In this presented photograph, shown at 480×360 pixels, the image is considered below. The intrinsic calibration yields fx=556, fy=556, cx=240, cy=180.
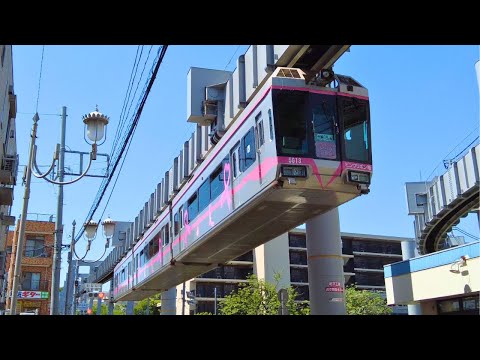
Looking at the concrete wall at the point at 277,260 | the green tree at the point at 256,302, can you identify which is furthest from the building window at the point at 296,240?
the green tree at the point at 256,302

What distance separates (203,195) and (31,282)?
4705 cm

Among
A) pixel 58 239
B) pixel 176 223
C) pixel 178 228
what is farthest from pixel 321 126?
pixel 58 239

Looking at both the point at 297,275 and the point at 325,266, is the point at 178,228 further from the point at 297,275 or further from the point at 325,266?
the point at 297,275

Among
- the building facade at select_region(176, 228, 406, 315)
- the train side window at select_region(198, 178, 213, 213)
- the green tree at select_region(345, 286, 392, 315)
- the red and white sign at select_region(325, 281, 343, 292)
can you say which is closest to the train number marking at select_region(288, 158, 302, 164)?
the red and white sign at select_region(325, 281, 343, 292)

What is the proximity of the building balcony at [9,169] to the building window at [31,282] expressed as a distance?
3788 centimetres

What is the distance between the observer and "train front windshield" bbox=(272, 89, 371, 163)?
10648mm

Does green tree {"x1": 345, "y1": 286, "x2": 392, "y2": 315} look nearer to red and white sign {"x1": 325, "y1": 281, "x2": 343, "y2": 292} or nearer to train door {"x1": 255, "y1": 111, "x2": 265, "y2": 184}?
red and white sign {"x1": 325, "y1": 281, "x2": 343, "y2": 292}

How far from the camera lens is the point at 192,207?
16.6 metres

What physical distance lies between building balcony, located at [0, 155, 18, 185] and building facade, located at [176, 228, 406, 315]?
151 ft

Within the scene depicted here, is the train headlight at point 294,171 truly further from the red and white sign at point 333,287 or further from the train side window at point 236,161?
the red and white sign at point 333,287

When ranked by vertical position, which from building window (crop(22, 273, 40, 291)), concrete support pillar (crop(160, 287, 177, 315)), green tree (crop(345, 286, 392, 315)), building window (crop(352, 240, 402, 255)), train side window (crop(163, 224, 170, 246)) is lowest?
concrete support pillar (crop(160, 287, 177, 315))

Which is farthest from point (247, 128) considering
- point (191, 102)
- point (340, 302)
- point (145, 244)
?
point (145, 244)

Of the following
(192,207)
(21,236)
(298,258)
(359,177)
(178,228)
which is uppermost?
(298,258)
